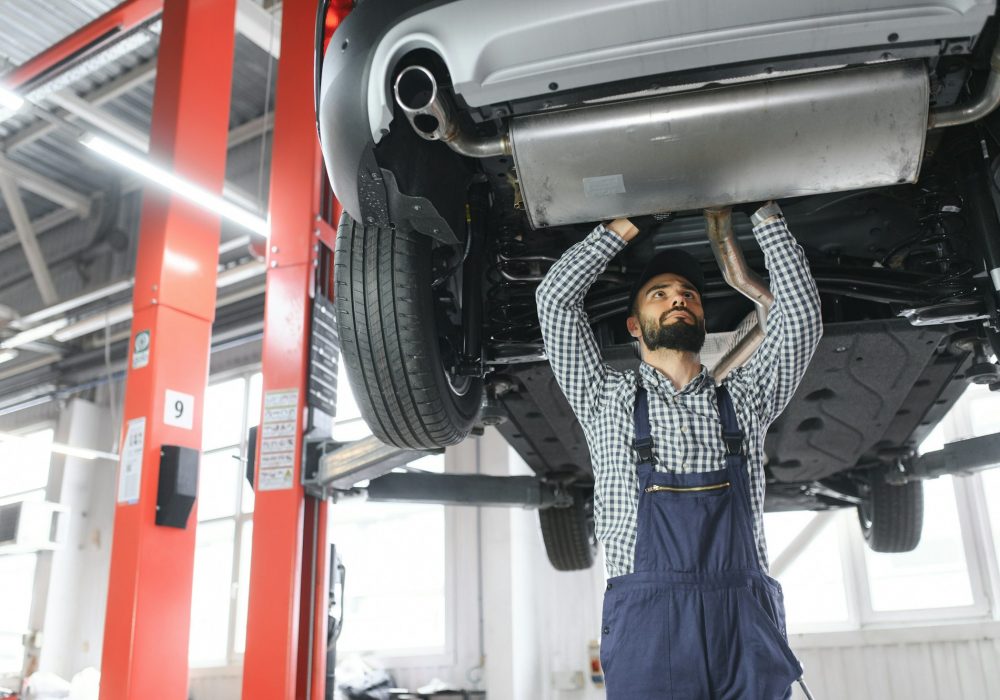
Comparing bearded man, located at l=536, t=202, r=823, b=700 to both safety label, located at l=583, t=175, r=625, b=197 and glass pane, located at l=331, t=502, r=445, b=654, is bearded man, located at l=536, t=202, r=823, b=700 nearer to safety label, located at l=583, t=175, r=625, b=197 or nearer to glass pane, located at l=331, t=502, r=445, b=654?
safety label, located at l=583, t=175, r=625, b=197

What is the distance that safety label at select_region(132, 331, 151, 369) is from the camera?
4090 millimetres

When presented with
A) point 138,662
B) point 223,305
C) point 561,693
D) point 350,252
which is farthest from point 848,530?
point 223,305

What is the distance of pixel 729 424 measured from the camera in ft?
5.38

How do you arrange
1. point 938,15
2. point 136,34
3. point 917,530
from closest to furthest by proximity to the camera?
point 938,15
point 917,530
point 136,34

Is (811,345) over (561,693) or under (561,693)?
over

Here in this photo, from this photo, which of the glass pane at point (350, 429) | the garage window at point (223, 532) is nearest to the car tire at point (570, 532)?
the glass pane at point (350, 429)

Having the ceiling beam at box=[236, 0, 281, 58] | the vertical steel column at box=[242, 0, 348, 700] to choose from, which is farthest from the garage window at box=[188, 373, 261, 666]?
the vertical steel column at box=[242, 0, 348, 700]

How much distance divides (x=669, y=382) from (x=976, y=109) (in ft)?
2.38

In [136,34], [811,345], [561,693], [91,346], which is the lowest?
[561,693]

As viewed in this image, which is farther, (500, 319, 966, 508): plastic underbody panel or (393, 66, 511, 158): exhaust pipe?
(500, 319, 966, 508): plastic underbody panel

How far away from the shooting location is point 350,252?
1.94 metres

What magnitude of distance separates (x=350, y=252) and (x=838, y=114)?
1069 mm

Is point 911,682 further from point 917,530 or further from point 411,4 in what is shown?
point 411,4

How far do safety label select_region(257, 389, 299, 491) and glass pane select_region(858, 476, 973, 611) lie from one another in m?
4.46
